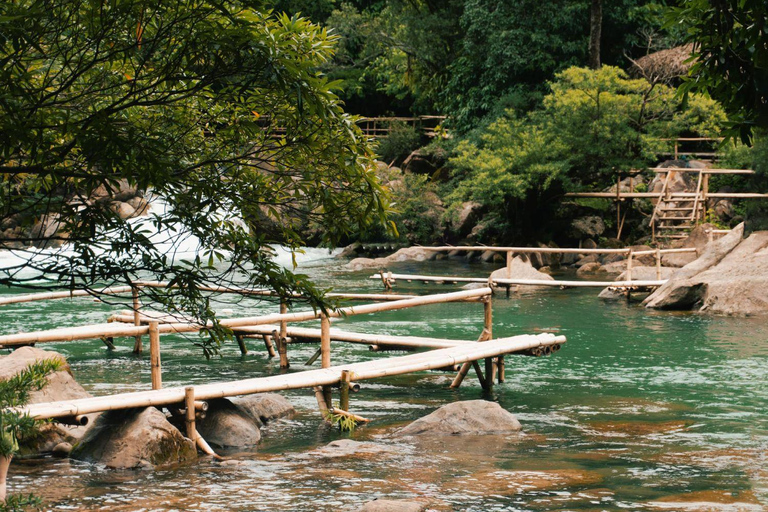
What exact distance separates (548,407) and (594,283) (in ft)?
33.1

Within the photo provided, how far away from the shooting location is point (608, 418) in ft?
30.9

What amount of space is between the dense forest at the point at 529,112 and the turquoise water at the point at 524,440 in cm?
1118

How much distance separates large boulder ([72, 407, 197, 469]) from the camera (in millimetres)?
7352

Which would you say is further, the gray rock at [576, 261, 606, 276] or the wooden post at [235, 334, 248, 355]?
the gray rock at [576, 261, 606, 276]

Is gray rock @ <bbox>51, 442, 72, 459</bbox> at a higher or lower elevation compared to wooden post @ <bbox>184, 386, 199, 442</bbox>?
lower

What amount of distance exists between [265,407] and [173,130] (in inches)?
204

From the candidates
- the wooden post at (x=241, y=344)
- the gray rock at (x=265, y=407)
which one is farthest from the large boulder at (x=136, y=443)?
the wooden post at (x=241, y=344)

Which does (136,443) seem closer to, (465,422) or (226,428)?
(226,428)

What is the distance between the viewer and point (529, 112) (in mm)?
28172

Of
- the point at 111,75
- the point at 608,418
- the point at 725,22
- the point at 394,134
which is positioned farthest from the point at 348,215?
the point at 394,134

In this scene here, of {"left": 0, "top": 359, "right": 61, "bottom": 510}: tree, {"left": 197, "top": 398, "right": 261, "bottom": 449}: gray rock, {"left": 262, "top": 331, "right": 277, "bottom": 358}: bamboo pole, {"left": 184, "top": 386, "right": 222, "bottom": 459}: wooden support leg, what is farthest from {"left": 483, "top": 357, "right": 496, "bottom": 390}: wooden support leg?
{"left": 0, "top": 359, "right": 61, "bottom": 510}: tree

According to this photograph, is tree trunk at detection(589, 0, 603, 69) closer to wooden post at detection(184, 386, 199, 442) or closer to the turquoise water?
the turquoise water

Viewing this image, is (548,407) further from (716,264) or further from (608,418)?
(716,264)

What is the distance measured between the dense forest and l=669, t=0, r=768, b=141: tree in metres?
19.1
